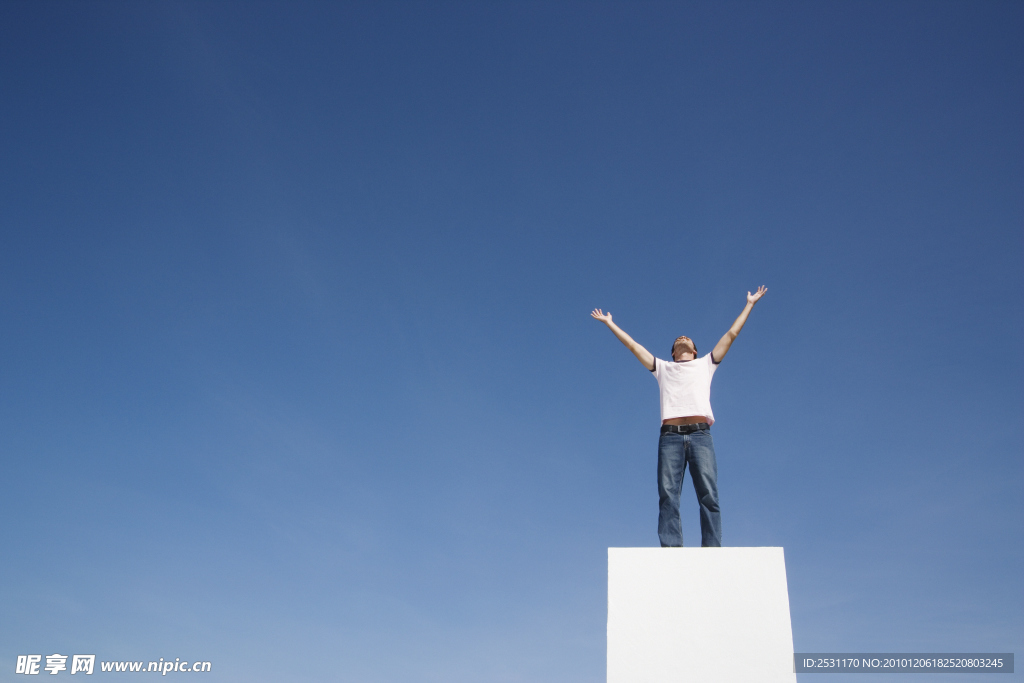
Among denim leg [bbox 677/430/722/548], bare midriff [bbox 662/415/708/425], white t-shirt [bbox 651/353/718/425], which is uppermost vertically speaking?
white t-shirt [bbox 651/353/718/425]

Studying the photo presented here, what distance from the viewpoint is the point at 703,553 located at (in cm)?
818

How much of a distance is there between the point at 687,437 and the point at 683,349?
1.29 metres

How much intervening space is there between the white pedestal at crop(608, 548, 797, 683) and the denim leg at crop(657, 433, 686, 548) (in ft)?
3.45

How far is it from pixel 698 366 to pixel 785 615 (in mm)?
3260

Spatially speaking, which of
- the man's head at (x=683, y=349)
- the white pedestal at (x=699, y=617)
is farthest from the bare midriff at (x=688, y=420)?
the white pedestal at (x=699, y=617)

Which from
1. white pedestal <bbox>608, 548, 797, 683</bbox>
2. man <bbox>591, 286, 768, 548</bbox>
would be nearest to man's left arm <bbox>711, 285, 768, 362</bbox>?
man <bbox>591, 286, 768, 548</bbox>

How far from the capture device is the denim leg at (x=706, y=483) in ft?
30.3

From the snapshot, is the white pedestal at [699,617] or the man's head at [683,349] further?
the man's head at [683,349]

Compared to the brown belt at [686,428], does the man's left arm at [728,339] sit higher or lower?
higher

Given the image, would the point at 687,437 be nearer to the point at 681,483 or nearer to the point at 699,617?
the point at 681,483

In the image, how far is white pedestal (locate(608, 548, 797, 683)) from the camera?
7.66 m

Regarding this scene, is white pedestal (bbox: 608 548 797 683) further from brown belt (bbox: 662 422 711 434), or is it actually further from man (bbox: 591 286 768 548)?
brown belt (bbox: 662 422 711 434)

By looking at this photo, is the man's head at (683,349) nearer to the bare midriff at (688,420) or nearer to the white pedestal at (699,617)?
the bare midriff at (688,420)

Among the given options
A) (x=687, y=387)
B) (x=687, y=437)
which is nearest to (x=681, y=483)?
(x=687, y=437)
